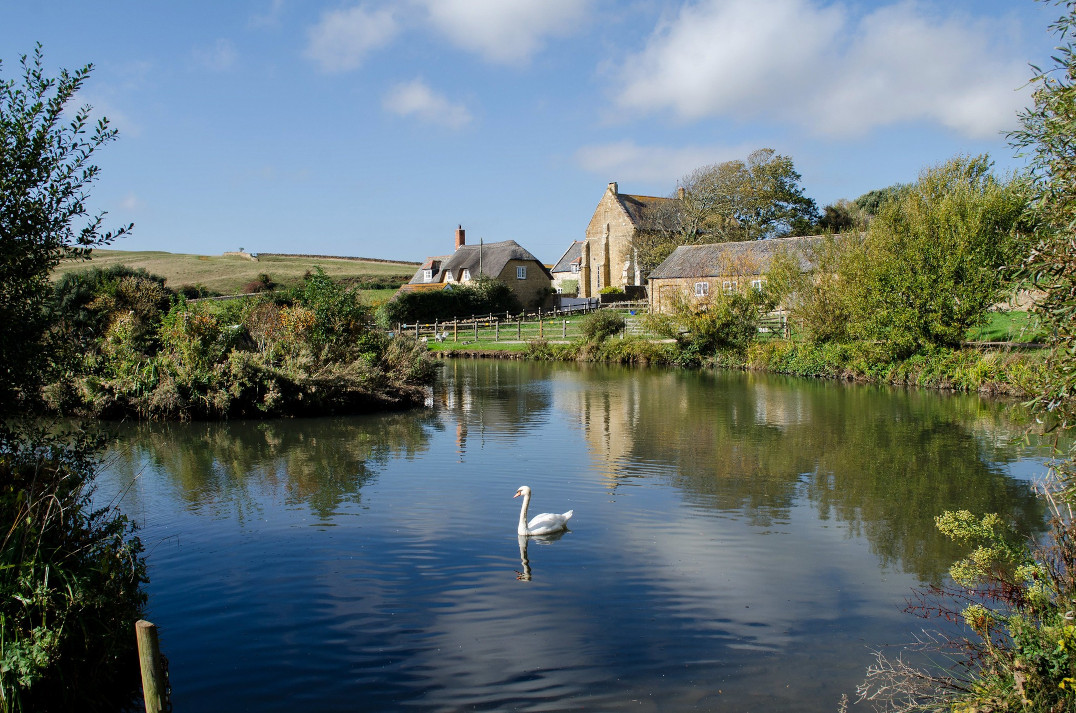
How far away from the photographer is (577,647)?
22.7 ft

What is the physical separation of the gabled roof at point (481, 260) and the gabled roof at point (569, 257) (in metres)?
3.06

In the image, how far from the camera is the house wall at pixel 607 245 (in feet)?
220

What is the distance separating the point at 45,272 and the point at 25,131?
4.35 ft

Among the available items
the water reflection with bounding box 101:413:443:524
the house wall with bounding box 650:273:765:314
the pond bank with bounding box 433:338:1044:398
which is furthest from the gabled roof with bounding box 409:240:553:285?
the water reflection with bounding box 101:413:443:524

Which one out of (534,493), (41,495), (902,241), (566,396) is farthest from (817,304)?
(41,495)

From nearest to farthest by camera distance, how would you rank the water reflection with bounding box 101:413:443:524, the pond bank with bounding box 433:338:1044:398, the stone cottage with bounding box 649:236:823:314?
the water reflection with bounding box 101:413:443:524 < the pond bank with bounding box 433:338:1044:398 < the stone cottage with bounding box 649:236:823:314

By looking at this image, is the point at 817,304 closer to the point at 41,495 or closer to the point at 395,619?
the point at 395,619

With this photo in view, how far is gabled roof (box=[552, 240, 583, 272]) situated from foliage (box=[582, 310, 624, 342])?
32.3 m

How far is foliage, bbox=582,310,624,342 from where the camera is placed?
41.7 m

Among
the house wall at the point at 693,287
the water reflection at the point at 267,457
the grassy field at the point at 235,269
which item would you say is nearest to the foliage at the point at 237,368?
the water reflection at the point at 267,457

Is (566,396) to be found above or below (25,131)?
below

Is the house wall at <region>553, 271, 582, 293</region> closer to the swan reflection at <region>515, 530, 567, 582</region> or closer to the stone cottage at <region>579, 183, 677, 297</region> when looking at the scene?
the stone cottage at <region>579, 183, 677, 297</region>

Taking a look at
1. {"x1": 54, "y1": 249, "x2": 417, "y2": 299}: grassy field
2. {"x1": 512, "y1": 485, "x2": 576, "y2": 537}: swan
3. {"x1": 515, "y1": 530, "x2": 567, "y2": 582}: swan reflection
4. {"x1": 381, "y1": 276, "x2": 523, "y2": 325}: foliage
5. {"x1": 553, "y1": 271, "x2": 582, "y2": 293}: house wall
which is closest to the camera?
{"x1": 515, "y1": 530, "x2": 567, "y2": 582}: swan reflection

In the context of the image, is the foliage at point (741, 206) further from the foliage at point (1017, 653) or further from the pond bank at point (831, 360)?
the foliage at point (1017, 653)
